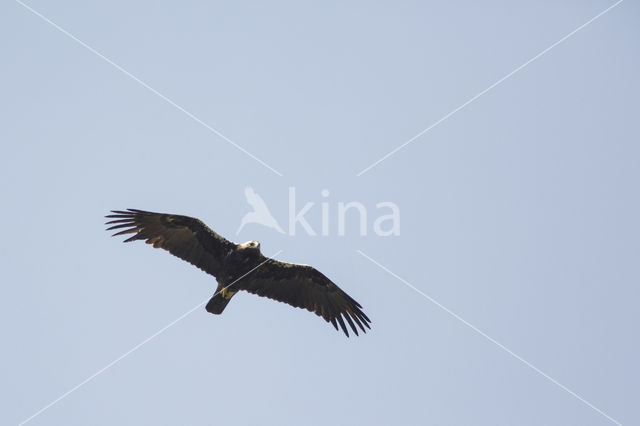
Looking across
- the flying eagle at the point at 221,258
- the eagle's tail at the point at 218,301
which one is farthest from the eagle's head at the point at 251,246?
the eagle's tail at the point at 218,301

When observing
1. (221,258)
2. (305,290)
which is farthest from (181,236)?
(305,290)

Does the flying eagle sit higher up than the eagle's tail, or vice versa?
the flying eagle

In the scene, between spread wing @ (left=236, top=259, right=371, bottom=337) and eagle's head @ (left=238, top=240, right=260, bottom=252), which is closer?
eagle's head @ (left=238, top=240, right=260, bottom=252)

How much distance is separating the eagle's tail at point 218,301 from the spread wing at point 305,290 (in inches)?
15.8

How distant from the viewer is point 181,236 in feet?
81.0

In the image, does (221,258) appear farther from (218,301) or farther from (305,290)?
(305,290)

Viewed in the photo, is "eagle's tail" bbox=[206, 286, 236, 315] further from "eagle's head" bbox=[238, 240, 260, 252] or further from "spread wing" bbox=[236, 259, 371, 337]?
"eagle's head" bbox=[238, 240, 260, 252]

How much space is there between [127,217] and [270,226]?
14.4ft

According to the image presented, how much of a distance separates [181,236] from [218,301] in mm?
2036

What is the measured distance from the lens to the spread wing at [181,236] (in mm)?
24562

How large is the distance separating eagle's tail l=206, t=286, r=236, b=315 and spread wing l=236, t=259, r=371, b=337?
40cm

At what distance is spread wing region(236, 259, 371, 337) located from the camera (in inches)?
982

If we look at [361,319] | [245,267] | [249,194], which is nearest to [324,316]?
[361,319]

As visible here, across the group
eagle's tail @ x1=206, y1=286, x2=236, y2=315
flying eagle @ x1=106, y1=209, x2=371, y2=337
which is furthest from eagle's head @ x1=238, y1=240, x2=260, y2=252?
eagle's tail @ x1=206, y1=286, x2=236, y2=315
